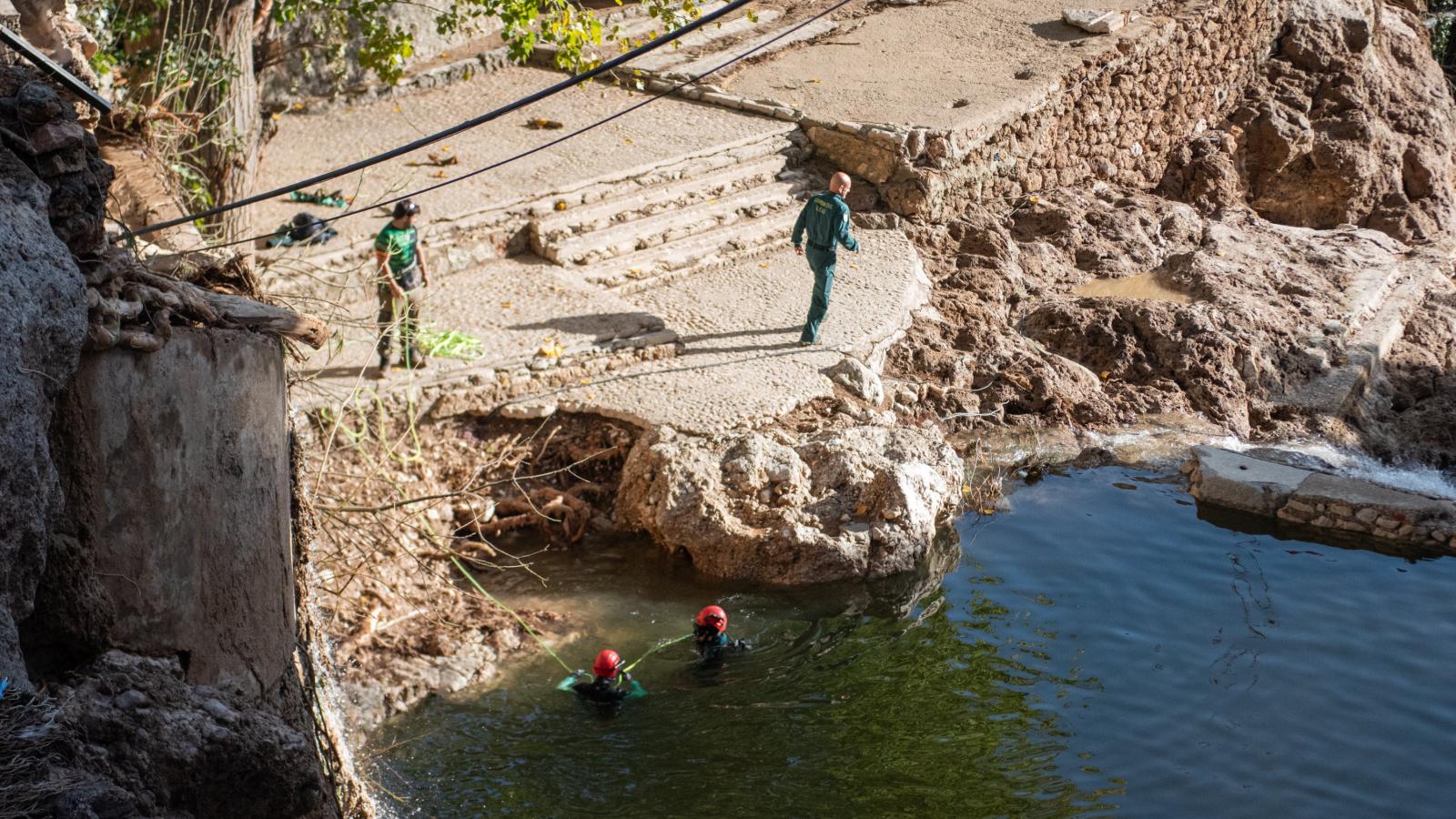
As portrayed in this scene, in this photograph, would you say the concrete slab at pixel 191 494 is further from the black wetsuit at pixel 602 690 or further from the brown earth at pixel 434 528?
the black wetsuit at pixel 602 690

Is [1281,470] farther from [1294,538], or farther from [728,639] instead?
[728,639]

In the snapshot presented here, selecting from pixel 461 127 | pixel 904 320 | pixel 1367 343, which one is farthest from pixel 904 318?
pixel 461 127

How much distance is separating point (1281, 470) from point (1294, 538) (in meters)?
0.71

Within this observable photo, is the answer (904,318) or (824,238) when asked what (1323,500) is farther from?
(824,238)

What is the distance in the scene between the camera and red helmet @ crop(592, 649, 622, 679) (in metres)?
8.27

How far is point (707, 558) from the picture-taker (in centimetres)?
982

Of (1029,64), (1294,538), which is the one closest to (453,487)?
(1294,538)

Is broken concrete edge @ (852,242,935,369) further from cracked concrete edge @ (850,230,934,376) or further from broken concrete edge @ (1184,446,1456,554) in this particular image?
broken concrete edge @ (1184,446,1456,554)

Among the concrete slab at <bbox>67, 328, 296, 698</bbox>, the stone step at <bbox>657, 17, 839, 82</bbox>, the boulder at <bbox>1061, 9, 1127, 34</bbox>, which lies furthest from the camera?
the boulder at <bbox>1061, 9, 1127, 34</bbox>

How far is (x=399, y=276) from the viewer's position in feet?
33.6

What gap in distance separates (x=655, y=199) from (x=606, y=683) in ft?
20.5

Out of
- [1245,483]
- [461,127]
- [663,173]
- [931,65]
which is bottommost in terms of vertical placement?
[1245,483]

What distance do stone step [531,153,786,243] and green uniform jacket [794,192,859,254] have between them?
7.06 feet

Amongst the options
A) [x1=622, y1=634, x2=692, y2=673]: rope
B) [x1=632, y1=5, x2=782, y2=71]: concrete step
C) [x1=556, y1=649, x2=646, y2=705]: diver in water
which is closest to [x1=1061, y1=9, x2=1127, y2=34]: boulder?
[x1=632, y1=5, x2=782, y2=71]: concrete step
